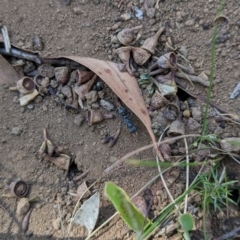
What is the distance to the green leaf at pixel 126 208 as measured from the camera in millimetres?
1227

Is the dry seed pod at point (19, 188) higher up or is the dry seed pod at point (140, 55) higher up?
the dry seed pod at point (140, 55)

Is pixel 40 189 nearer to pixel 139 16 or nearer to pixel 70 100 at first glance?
pixel 70 100

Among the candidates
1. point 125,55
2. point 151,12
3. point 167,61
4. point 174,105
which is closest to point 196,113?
point 174,105

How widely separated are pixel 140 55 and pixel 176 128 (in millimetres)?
Answer: 308

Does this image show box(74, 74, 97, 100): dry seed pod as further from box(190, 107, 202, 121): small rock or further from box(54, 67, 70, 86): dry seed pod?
box(190, 107, 202, 121): small rock

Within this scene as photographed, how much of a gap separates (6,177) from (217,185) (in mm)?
730

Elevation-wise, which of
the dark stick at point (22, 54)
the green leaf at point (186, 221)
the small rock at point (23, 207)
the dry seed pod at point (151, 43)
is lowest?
the small rock at point (23, 207)

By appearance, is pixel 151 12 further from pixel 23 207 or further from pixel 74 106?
pixel 23 207

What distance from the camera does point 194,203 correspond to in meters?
1.49

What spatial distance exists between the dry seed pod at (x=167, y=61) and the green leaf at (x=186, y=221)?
0.54m

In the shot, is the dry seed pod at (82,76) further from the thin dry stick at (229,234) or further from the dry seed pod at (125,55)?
the thin dry stick at (229,234)

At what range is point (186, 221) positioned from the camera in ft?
4.46

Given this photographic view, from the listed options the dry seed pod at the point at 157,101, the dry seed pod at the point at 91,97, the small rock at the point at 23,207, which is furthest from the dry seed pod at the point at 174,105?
the small rock at the point at 23,207

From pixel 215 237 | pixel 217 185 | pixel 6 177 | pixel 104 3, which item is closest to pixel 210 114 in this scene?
pixel 217 185
